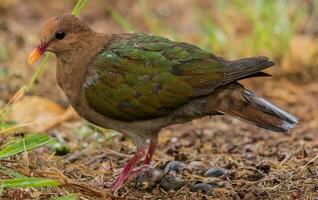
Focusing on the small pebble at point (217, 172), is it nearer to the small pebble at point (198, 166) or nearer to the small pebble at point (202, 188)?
the small pebble at point (198, 166)

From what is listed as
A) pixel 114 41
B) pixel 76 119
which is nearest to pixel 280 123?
pixel 114 41

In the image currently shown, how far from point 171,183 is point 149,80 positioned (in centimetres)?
65

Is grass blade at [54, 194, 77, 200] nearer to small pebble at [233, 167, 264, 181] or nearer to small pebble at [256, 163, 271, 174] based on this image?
small pebble at [233, 167, 264, 181]

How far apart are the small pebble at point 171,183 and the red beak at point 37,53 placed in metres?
1.12

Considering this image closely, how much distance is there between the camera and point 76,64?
4969mm

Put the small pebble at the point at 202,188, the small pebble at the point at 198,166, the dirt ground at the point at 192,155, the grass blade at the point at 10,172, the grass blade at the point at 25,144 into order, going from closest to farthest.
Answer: the grass blade at the point at 10,172 < the grass blade at the point at 25,144 < the dirt ground at the point at 192,155 < the small pebble at the point at 202,188 < the small pebble at the point at 198,166

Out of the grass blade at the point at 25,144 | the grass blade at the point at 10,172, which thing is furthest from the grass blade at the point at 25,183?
the grass blade at the point at 25,144

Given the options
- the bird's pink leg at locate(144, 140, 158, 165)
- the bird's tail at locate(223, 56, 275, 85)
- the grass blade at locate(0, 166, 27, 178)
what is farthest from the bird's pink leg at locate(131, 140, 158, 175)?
the grass blade at locate(0, 166, 27, 178)

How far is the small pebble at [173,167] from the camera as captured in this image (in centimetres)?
503

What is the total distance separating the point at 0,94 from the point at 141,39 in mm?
2648

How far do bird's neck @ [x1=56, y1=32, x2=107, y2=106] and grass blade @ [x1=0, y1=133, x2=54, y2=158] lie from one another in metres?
0.51

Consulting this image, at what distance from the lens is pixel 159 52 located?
15.8ft

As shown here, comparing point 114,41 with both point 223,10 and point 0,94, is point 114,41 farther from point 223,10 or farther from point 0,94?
point 223,10

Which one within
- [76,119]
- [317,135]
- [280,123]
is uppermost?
[280,123]
